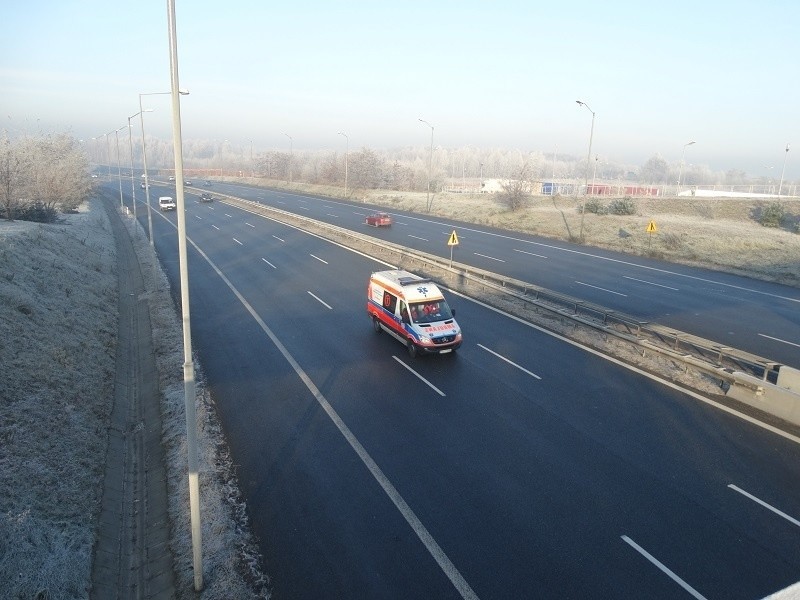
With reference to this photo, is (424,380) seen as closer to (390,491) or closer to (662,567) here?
(390,491)

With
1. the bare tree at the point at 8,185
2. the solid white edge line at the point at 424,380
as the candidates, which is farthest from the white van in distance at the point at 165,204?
the solid white edge line at the point at 424,380

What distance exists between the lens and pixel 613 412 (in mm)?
13156

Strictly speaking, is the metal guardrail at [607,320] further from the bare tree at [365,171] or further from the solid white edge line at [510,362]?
the bare tree at [365,171]

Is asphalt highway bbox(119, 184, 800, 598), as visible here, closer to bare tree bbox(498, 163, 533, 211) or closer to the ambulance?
the ambulance

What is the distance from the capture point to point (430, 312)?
1711cm

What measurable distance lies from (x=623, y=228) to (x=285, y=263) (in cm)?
2744

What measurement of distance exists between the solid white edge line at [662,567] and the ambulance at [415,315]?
830cm

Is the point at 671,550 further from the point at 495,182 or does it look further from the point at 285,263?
the point at 495,182

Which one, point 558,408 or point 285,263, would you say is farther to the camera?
point 285,263

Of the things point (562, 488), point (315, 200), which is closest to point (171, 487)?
point (562, 488)

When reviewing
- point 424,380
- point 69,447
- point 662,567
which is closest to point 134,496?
point 69,447

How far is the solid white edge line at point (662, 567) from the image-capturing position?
762cm

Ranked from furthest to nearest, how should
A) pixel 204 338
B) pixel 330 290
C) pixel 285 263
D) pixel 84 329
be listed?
pixel 285 263 < pixel 330 290 < pixel 204 338 < pixel 84 329

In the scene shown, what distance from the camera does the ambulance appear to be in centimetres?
1628
